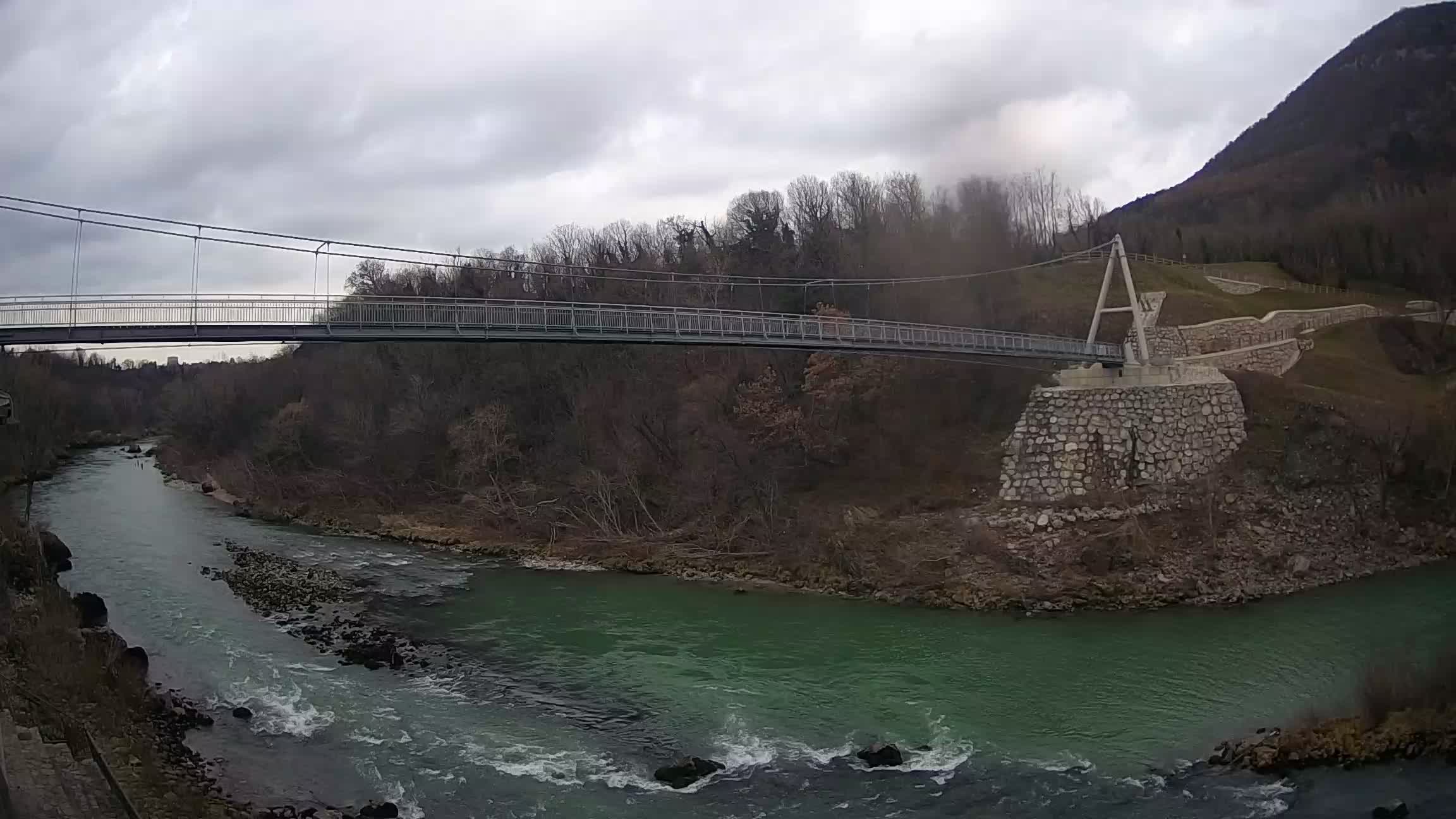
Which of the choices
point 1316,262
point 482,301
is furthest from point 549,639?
point 1316,262

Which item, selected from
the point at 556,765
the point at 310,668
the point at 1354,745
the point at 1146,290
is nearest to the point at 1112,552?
the point at 1354,745

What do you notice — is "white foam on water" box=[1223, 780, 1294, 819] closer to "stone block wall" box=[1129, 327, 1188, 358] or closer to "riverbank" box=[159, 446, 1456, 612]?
"riverbank" box=[159, 446, 1456, 612]

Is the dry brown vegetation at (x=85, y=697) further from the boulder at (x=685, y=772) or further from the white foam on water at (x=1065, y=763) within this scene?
the white foam on water at (x=1065, y=763)

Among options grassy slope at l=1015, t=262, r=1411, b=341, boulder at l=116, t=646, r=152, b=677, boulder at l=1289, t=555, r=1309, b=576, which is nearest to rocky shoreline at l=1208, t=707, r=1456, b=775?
boulder at l=1289, t=555, r=1309, b=576

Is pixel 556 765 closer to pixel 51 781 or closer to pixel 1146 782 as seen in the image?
pixel 51 781

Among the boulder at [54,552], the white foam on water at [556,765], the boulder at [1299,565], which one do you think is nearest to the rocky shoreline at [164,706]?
the boulder at [54,552]
